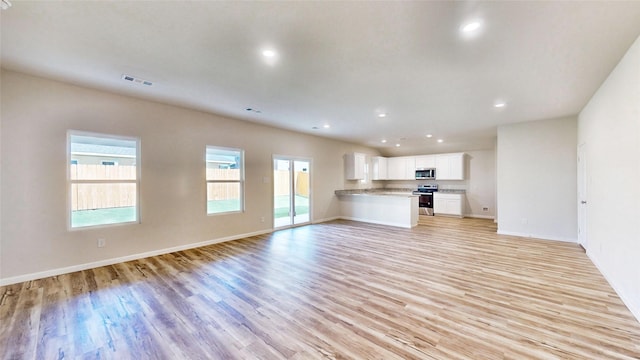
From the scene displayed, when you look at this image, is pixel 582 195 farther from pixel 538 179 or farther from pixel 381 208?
pixel 381 208

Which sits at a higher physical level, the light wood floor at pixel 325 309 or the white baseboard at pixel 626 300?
the white baseboard at pixel 626 300

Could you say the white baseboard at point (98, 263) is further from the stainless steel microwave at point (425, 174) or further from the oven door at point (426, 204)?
the stainless steel microwave at point (425, 174)

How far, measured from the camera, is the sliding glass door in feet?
22.0

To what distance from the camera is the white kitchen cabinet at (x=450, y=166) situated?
8.95 m

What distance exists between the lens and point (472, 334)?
218 cm

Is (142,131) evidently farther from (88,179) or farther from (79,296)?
(79,296)

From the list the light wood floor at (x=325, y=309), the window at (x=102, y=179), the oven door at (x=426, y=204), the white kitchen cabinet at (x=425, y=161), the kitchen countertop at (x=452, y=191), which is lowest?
the light wood floor at (x=325, y=309)

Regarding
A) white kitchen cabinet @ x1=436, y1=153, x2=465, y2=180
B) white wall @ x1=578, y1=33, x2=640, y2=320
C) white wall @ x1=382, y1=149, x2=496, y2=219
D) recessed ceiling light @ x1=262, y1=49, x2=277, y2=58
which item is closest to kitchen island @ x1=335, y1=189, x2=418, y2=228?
white kitchen cabinet @ x1=436, y1=153, x2=465, y2=180

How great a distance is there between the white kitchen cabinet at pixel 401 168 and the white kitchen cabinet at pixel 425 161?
20 cm

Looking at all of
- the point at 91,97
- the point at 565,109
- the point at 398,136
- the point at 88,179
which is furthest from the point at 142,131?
the point at 565,109

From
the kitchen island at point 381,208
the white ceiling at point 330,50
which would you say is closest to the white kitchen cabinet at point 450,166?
the kitchen island at point 381,208

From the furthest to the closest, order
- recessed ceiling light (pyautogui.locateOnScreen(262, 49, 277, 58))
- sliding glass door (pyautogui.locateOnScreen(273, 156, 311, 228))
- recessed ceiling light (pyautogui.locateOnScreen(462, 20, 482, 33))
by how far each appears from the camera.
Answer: sliding glass door (pyautogui.locateOnScreen(273, 156, 311, 228))
recessed ceiling light (pyautogui.locateOnScreen(262, 49, 277, 58))
recessed ceiling light (pyautogui.locateOnScreen(462, 20, 482, 33))

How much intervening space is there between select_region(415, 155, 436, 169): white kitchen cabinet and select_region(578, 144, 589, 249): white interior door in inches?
185

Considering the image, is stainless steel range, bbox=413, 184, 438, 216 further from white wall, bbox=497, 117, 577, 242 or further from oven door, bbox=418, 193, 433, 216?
white wall, bbox=497, 117, 577, 242
